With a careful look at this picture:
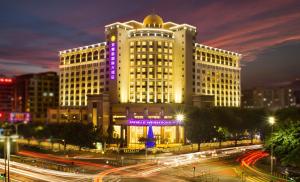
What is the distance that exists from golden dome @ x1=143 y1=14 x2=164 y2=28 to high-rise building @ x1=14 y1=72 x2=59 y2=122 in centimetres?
7926

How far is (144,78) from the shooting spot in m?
135

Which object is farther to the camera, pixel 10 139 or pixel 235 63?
pixel 235 63

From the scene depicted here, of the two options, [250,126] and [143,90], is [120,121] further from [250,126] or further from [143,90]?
[250,126]

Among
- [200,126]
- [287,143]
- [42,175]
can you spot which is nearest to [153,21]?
[200,126]

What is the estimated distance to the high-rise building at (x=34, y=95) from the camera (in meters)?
185

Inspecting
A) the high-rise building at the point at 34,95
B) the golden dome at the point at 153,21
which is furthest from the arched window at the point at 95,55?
the high-rise building at the point at 34,95

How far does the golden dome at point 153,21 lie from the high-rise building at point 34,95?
7926 cm

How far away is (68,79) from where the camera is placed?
537 feet

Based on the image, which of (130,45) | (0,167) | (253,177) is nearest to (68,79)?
(130,45)

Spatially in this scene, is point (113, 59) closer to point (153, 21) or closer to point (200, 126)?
point (153, 21)

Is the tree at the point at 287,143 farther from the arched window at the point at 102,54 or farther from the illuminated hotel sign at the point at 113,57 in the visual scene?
the arched window at the point at 102,54

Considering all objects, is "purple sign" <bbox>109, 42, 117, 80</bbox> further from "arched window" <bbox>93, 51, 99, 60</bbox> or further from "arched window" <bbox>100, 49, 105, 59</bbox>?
"arched window" <bbox>93, 51, 99, 60</bbox>

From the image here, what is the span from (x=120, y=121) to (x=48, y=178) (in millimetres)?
66397

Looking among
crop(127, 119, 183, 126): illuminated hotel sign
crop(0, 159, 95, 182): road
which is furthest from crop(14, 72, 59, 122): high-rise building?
crop(0, 159, 95, 182): road
